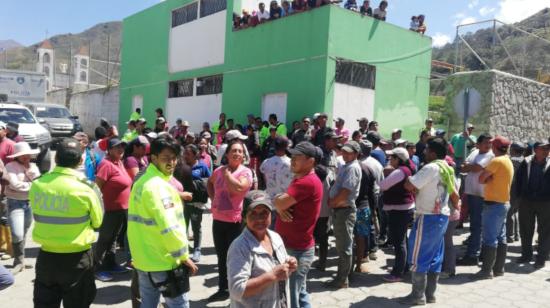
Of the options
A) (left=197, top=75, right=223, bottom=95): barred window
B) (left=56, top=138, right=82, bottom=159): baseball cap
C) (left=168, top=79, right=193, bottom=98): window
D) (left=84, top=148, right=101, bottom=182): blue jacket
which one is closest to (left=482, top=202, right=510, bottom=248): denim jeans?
(left=56, top=138, right=82, bottom=159): baseball cap

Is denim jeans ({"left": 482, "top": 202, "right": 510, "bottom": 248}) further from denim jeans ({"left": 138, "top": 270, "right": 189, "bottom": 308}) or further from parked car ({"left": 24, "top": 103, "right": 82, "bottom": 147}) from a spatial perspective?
parked car ({"left": 24, "top": 103, "right": 82, "bottom": 147})

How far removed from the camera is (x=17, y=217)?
552 centimetres

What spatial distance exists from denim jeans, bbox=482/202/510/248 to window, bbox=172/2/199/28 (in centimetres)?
1544

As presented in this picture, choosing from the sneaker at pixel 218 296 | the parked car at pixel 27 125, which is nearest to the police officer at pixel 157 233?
the sneaker at pixel 218 296

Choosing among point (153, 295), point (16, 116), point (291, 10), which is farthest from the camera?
point (16, 116)

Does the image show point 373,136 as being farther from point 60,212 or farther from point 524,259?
point 60,212

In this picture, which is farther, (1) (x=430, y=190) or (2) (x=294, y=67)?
(2) (x=294, y=67)

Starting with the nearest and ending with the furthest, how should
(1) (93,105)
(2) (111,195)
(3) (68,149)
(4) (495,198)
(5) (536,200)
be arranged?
(3) (68,149) < (2) (111,195) < (4) (495,198) < (5) (536,200) < (1) (93,105)

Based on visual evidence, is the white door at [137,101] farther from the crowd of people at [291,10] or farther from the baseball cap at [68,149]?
the baseball cap at [68,149]

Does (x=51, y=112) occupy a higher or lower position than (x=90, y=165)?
higher

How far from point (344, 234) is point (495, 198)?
223 centimetres

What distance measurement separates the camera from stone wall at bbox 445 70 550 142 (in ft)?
41.5

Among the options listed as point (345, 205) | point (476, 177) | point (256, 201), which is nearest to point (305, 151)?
point (256, 201)

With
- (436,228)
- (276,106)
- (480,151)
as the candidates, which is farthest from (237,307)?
(276,106)
